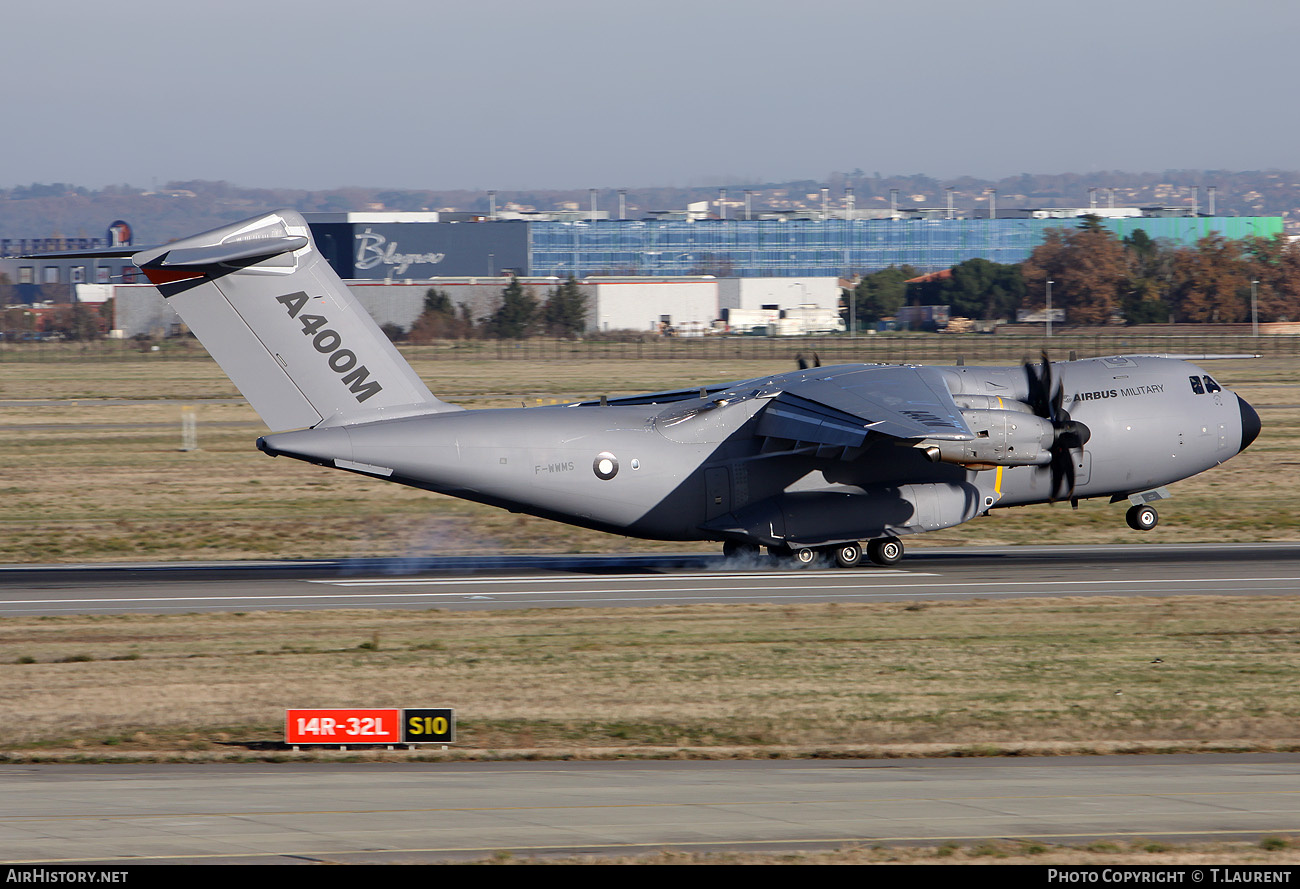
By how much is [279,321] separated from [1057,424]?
14.4m

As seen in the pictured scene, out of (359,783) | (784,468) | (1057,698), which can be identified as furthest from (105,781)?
(784,468)

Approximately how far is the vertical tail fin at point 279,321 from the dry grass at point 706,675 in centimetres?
401

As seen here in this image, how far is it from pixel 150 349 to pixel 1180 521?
299ft

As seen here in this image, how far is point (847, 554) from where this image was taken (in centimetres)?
2731

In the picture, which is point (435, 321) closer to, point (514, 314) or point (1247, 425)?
point (514, 314)

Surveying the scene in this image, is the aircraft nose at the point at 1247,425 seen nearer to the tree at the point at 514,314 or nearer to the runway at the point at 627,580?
Answer: the runway at the point at 627,580

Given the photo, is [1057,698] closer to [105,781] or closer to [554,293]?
[105,781]

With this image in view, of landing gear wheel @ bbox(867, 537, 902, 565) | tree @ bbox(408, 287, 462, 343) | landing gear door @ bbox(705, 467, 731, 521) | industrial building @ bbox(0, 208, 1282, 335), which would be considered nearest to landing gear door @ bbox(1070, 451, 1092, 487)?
landing gear wheel @ bbox(867, 537, 902, 565)

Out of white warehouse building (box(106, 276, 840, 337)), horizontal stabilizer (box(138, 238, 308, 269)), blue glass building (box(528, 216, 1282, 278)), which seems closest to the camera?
horizontal stabilizer (box(138, 238, 308, 269))

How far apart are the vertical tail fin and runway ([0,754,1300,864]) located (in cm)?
1047

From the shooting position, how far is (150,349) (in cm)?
10700

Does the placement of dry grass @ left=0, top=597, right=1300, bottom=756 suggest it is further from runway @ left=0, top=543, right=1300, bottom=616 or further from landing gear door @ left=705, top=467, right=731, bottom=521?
landing gear door @ left=705, top=467, right=731, bottom=521

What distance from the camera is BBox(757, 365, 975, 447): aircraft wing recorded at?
2353 cm

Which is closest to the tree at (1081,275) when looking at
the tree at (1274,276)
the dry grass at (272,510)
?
the tree at (1274,276)
